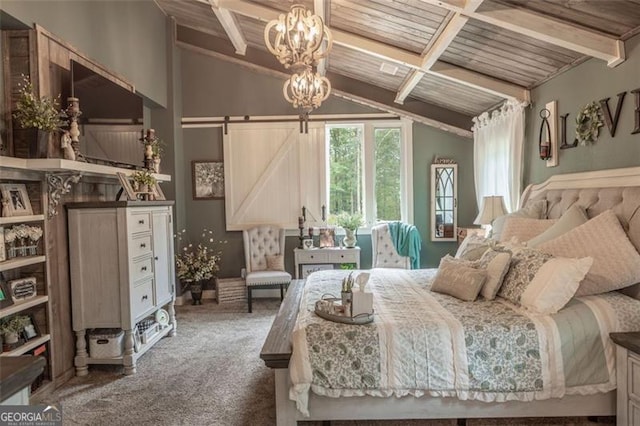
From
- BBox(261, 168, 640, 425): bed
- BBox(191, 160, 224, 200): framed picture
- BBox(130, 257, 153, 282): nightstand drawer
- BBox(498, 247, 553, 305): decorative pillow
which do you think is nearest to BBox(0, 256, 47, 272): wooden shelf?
BBox(130, 257, 153, 282): nightstand drawer

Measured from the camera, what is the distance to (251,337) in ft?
13.2

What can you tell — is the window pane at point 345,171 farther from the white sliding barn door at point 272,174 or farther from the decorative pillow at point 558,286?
the decorative pillow at point 558,286

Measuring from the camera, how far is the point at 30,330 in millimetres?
2873

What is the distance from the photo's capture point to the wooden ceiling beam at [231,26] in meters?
3.86

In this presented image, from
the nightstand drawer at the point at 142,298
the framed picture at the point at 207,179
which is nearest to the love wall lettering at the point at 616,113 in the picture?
the nightstand drawer at the point at 142,298

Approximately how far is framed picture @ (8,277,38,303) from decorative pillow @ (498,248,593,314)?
10.8ft

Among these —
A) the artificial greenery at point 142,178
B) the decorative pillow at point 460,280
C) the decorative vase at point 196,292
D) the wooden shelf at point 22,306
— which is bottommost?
the decorative vase at point 196,292

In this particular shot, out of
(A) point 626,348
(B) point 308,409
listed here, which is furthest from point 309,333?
(A) point 626,348

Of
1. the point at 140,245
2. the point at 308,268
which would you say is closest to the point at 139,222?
the point at 140,245

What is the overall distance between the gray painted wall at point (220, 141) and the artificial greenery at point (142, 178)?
5.86ft

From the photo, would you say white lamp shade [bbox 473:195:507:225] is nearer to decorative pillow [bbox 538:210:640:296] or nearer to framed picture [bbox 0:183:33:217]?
decorative pillow [bbox 538:210:640:296]

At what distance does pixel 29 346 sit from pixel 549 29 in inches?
165

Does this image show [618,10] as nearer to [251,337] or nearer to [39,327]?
[251,337]

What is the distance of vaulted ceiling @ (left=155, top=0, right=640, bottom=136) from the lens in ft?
9.04
